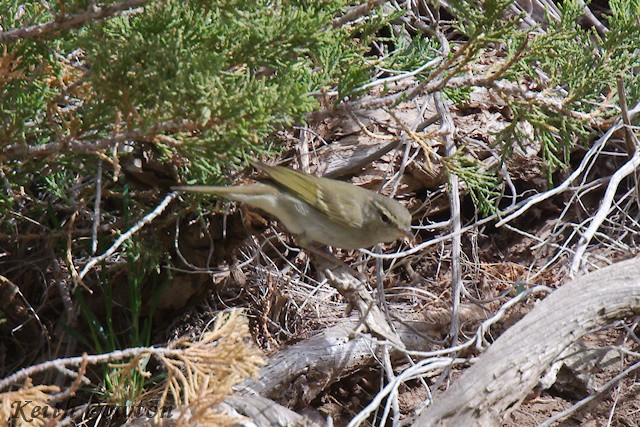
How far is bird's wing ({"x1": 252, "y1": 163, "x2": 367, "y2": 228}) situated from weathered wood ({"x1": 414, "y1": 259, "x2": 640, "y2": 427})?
42.6 inches

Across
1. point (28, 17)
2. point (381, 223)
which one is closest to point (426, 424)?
point (381, 223)

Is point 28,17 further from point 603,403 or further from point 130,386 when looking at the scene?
point 603,403

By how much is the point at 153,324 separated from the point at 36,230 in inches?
36.8

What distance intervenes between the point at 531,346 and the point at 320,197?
1.41m

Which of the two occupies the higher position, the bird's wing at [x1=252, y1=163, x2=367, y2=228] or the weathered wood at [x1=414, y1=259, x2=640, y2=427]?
the bird's wing at [x1=252, y1=163, x2=367, y2=228]

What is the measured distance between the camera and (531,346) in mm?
3451

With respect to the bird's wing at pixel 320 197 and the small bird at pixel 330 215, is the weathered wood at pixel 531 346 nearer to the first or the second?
the small bird at pixel 330 215

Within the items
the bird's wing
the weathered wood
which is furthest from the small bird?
the weathered wood

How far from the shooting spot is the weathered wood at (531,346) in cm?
333

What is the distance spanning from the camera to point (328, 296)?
5148 millimetres

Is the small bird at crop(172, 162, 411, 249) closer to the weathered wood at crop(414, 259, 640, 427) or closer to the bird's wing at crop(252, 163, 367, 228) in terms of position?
the bird's wing at crop(252, 163, 367, 228)

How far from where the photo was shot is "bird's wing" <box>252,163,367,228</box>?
411 cm

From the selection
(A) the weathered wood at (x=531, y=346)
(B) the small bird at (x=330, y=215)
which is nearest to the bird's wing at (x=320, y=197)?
(B) the small bird at (x=330, y=215)

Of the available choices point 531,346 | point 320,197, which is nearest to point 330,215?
point 320,197
